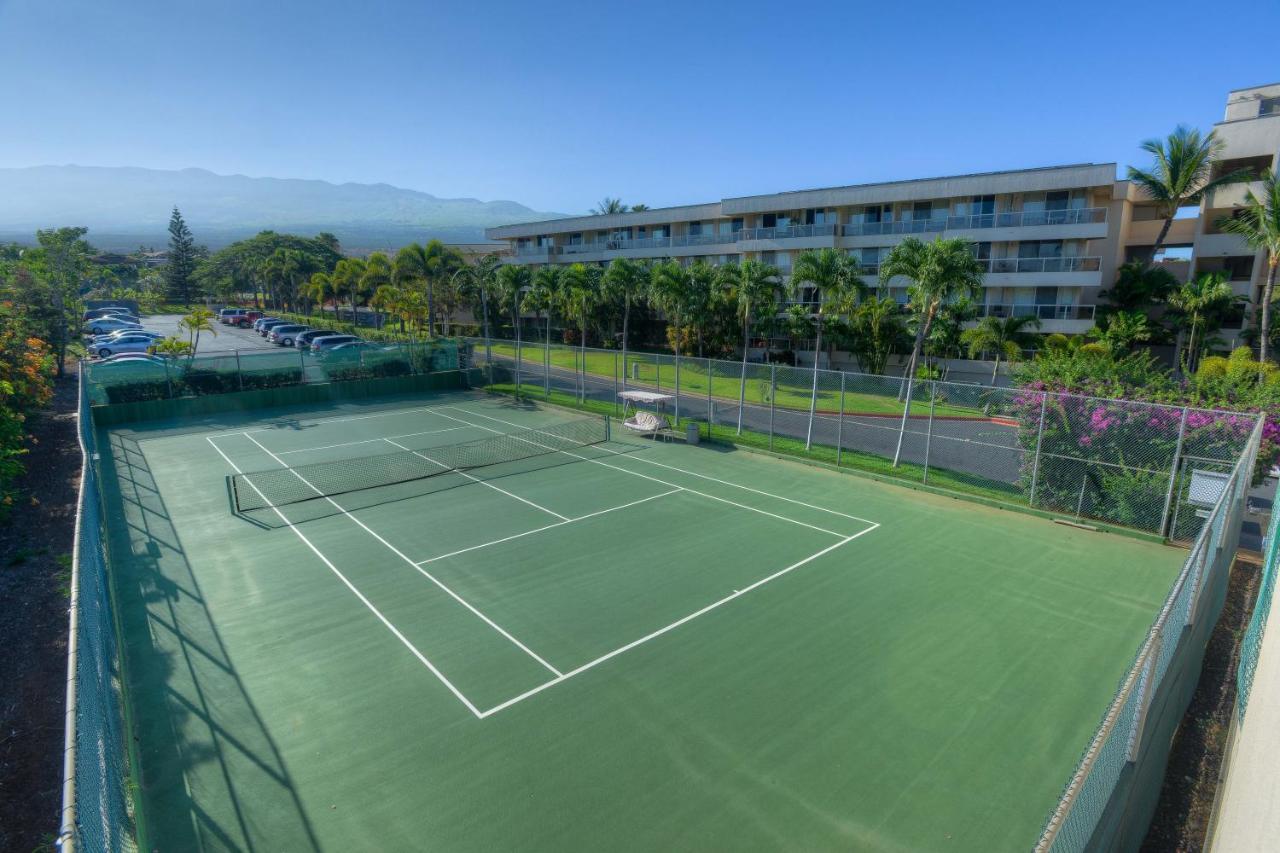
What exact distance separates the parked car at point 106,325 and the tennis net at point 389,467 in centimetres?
4381

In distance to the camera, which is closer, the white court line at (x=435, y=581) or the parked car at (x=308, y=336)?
the white court line at (x=435, y=581)

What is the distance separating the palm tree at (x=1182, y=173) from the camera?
33656 millimetres

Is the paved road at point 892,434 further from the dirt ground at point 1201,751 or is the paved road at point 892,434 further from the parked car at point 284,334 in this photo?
the parked car at point 284,334

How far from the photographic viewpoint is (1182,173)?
1332 inches

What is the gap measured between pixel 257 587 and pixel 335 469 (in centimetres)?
771

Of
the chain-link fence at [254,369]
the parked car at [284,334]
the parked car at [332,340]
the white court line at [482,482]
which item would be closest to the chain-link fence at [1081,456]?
the white court line at [482,482]

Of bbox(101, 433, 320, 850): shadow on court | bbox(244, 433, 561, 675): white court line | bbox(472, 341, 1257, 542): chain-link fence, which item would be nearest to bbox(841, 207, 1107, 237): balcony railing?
bbox(472, 341, 1257, 542): chain-link fence

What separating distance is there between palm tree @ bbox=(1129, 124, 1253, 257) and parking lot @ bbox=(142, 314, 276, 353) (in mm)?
52552

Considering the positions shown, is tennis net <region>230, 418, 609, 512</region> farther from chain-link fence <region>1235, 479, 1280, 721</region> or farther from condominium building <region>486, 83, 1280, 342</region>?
condominium building <region>486, 83, 1280, 342</region>

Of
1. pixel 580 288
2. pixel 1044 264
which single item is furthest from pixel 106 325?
pixel 1044 264

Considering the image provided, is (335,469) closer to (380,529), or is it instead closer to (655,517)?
(380,529)

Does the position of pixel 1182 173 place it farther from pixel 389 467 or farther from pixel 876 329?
pixel 389 467

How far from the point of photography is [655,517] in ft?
49.8

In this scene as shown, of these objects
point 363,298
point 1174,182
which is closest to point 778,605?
point 1174,182
